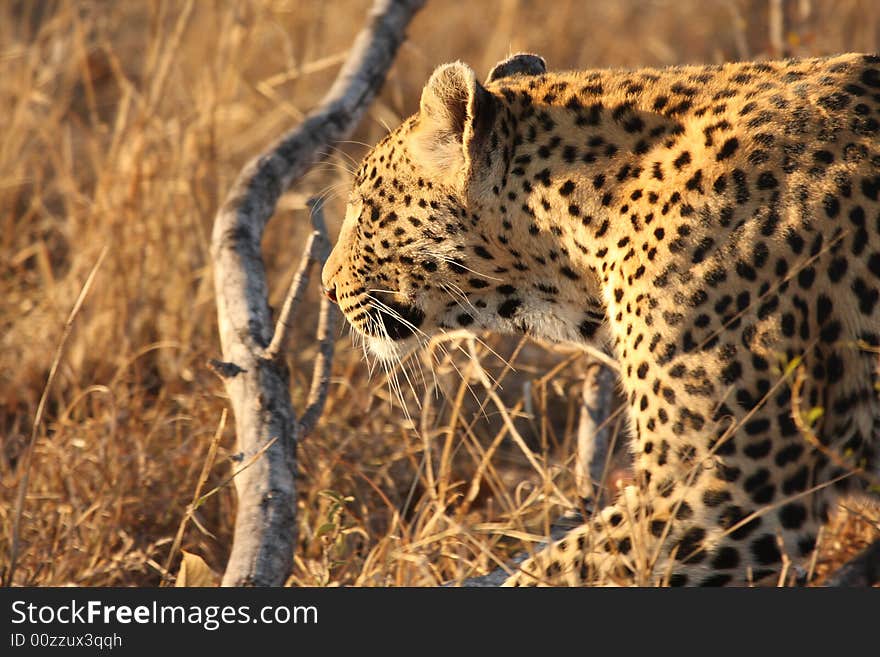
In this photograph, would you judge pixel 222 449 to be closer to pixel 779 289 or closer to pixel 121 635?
pixel 121 635

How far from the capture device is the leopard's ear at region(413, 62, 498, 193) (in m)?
3.83

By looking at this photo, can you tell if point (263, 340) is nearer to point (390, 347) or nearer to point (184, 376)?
point (390, 347)

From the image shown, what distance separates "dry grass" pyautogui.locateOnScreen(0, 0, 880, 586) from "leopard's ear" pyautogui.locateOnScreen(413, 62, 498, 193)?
697 mm

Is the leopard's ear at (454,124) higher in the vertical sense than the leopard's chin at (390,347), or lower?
higher

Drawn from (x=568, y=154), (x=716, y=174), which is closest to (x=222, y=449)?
(x=568, y=154)

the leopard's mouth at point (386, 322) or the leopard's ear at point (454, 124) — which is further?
the leopard's mouth at point (386, 322)

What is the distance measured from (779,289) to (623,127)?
0.67 metres

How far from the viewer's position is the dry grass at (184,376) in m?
4.49

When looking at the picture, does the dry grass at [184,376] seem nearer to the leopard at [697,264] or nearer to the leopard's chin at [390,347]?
the leopard's chin at [390,347]

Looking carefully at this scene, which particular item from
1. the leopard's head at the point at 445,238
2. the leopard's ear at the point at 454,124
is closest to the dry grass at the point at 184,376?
the leopard's head at the point at 445,238

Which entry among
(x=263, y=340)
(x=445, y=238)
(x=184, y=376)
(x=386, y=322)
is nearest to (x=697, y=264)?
(x=445, y=238)

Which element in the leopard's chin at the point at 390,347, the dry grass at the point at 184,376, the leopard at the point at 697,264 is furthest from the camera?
the dry grass at the point at 184,376

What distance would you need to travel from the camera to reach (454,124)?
12.9 feet

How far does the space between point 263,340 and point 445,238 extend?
0.76m
